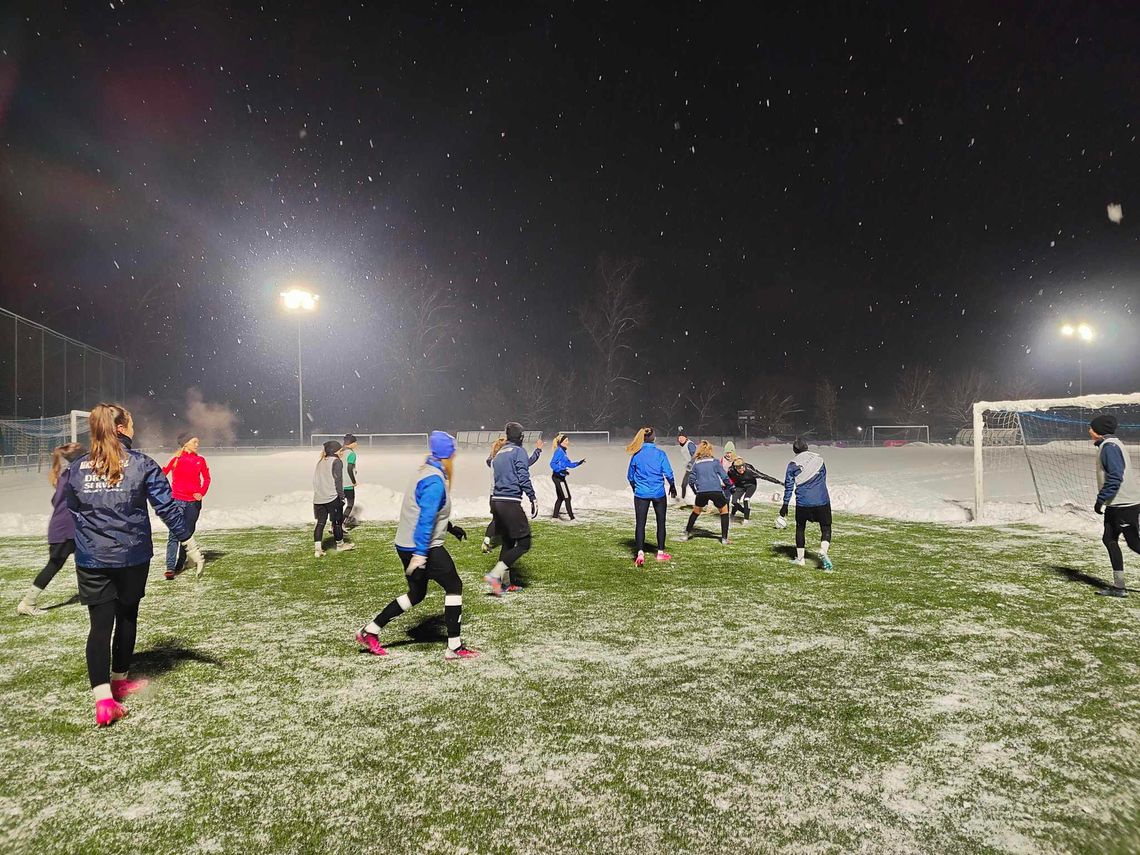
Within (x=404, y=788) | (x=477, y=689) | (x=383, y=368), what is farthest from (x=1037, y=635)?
(x=383, y=368)

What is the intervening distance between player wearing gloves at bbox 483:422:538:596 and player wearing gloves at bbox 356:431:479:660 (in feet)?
5.75

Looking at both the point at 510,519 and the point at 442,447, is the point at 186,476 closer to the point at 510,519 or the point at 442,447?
the point at 510,519

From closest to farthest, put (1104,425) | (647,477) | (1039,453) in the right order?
(1104,425) → (647,477) → (1039,453)

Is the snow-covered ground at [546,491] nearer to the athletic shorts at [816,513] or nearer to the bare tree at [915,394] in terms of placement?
the athletic shorts at [816,513]

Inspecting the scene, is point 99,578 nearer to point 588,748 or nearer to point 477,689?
point 477,689

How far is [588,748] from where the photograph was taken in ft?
12.1

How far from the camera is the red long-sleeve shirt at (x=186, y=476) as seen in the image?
8.37 m

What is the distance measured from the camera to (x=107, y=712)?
403 cm

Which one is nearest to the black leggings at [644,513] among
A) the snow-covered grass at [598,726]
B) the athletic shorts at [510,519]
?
the snow-covered grass at [598,726]

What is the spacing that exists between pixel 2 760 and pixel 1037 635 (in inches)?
304

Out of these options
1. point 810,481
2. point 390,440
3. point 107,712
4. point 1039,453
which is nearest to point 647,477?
point 810,481

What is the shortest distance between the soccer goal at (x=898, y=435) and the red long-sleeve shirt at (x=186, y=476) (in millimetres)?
44280

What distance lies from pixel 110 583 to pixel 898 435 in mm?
49156

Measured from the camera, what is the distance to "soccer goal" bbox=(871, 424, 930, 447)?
44938mm
